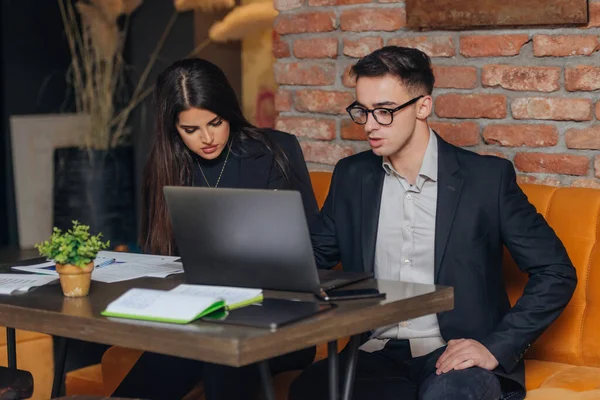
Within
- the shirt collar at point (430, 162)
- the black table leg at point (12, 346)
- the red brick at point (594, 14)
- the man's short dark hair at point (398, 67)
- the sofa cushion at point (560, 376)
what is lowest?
the sofa cushion at point (560, 376)

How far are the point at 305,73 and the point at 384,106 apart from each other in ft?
3.86

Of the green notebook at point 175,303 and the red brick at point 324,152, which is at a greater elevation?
the red brick at point 324,152

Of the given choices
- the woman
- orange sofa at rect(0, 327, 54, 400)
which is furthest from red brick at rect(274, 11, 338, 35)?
orange sofa at rect(0, 327, 54, 400)

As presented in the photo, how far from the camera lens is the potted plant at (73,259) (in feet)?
7.65

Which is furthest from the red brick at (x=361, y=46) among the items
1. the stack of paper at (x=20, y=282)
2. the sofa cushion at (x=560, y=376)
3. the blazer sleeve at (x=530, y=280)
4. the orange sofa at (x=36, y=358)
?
the stack of paper at (x=20, y=282)

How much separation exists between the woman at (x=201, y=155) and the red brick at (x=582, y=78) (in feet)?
2.68

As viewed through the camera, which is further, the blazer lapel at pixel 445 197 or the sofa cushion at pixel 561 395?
the blazer lapel at pixel 445 197

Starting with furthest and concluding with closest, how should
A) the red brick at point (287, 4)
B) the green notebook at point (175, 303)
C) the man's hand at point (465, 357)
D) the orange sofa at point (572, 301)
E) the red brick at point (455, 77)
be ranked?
the red brick at point (287, 4) → the red brick at point (455, 77) → the orange sofa at point (572, 301) → the man's hand at point (465, 357) → the green notebook at point (175, 303)

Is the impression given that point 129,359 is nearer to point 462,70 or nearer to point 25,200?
point 462,70

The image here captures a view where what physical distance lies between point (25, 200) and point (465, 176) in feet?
13.5

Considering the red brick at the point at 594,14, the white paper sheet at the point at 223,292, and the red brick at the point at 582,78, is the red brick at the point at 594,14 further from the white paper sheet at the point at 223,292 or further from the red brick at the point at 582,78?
the white paper sheet at the point at 223,292

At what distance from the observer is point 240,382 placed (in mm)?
2654

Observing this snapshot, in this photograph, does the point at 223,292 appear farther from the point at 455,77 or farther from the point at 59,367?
the point at 455,77

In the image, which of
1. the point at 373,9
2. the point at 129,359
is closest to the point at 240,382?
the point at 129,359
